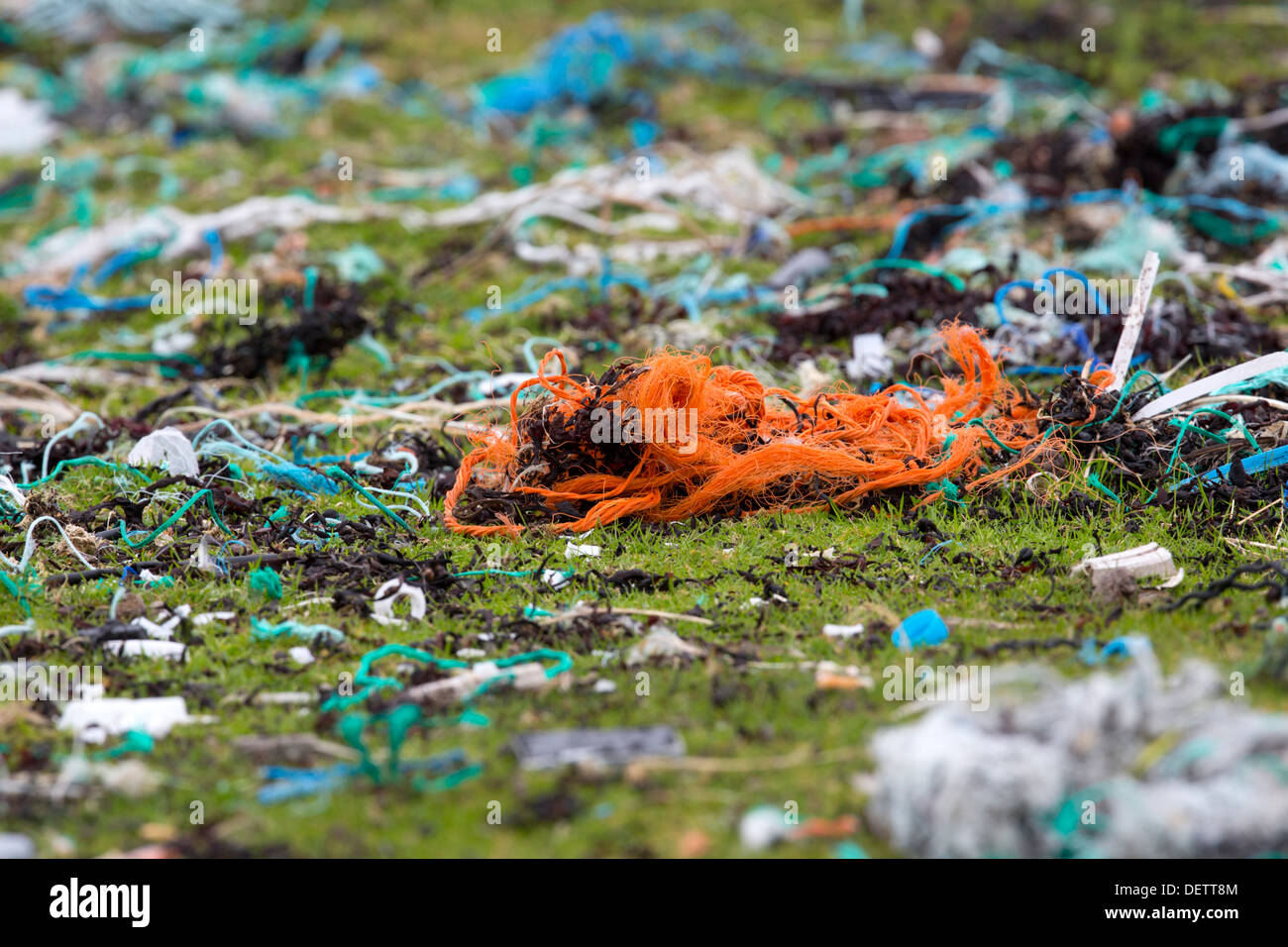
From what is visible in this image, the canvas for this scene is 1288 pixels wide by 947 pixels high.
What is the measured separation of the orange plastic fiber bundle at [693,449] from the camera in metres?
4.89

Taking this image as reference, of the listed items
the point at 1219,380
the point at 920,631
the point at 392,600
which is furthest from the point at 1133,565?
the point at 392,600

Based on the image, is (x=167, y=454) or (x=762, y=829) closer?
(x=762, y=829)

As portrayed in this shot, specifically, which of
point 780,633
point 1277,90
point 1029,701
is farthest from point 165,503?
point 1277,90

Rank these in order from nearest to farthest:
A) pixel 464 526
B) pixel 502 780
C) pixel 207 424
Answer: pixel 502 780
pixel 464 526
pixel 207 424

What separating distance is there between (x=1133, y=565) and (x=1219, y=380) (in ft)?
4.29

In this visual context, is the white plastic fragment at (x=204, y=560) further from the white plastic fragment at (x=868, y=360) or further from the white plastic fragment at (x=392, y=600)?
the white plastic fragment at (x=868, y=360)

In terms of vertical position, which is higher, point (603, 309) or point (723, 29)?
point (723, 29)

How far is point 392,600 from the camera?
14.5ft

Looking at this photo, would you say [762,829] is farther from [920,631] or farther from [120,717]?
[120,717]

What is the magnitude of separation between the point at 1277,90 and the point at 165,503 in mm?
8756

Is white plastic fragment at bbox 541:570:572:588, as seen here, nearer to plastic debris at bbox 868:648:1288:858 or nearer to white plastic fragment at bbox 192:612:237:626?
white plastic fragment at bbox 192:612:237:626

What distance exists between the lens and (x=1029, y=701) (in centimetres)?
311
